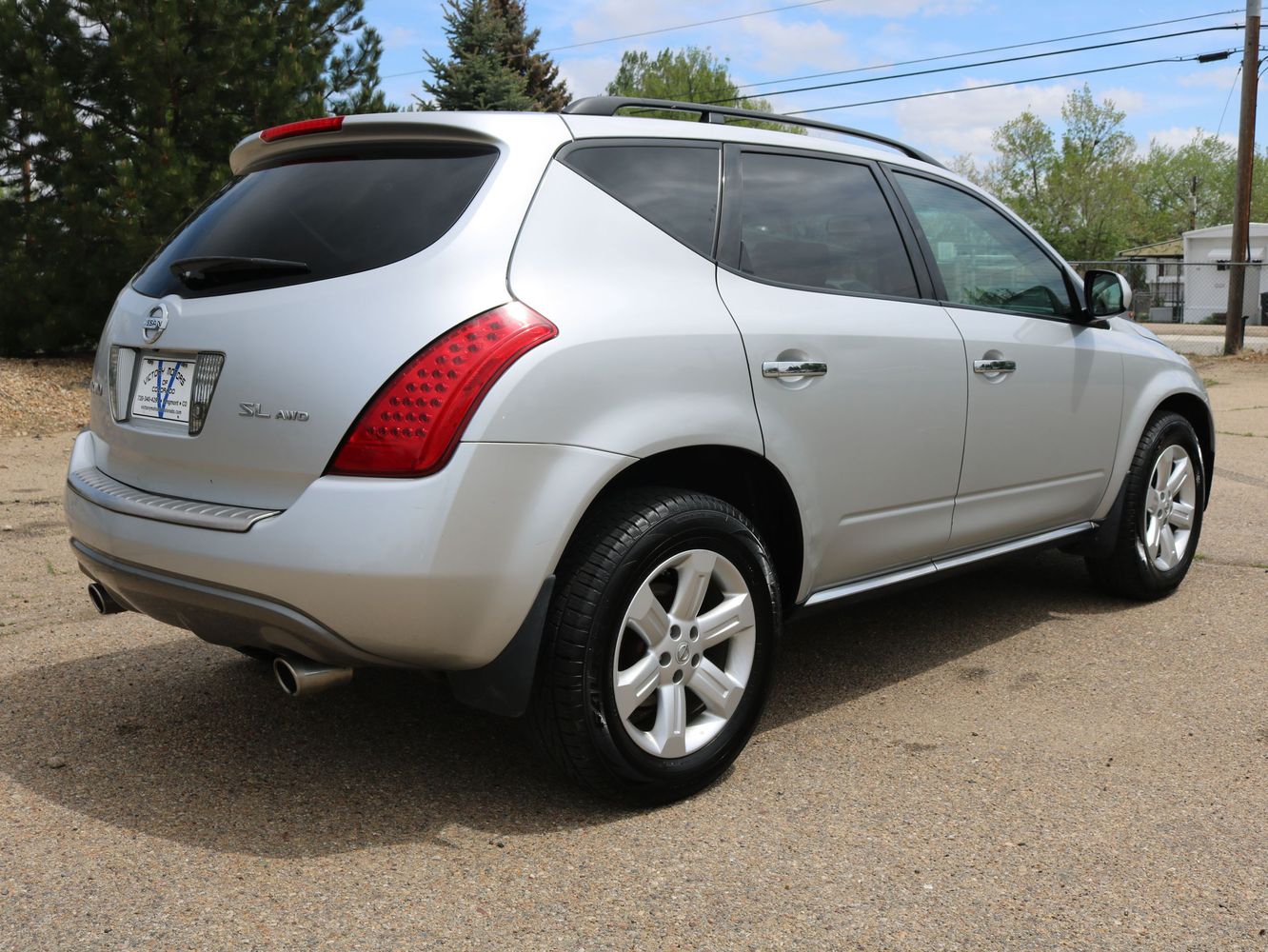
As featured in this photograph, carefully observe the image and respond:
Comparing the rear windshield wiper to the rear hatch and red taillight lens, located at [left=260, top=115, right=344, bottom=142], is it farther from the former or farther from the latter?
red taillight lens, located at [left=260, top=115, right=344, bottom=142]

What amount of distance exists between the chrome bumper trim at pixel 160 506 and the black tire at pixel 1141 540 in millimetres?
3600

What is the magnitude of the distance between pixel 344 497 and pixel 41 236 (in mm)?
13088

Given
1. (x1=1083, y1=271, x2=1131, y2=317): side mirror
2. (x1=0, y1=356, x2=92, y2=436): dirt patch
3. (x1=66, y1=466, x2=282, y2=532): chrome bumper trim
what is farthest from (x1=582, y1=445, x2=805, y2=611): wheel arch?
(x1=0, y1=356, x2=92, y2=436): dirt patch

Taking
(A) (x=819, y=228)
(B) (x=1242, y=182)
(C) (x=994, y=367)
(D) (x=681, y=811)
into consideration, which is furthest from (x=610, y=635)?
(B) (x=1242, y=182)

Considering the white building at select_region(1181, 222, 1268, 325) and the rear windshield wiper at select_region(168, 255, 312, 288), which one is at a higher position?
the rear windshield wiper at select_region(168, 255, 312, 288)

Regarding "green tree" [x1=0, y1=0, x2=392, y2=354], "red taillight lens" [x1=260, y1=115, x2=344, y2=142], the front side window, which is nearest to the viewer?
"red taillight lens" [x1=260, y1=115, x2=344, y2=142]

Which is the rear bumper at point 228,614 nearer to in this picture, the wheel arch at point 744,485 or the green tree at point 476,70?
the wheel arch at point 744,485

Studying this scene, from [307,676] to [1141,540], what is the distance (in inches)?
143

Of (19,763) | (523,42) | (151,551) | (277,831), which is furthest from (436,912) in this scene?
(523,42)

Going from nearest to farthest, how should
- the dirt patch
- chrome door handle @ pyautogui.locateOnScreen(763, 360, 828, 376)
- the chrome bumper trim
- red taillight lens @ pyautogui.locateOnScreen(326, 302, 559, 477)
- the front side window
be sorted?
red taillight lens @ pyautogui.locateOnScreen(326, 302, 559, 477) → the chrome bumper trim → chrome door handle @ pyautogui.locateOnScreen(763, 360, 828, 376) → the front side window → the dirt patch

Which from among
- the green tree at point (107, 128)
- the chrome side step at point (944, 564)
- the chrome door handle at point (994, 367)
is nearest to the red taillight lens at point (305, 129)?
the chrome side step at point (944, 564)

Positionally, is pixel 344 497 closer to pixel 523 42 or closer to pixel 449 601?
pixel 449 601

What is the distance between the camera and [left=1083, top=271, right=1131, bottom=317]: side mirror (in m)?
4.82

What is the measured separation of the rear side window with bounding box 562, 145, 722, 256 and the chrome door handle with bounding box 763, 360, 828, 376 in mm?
357
